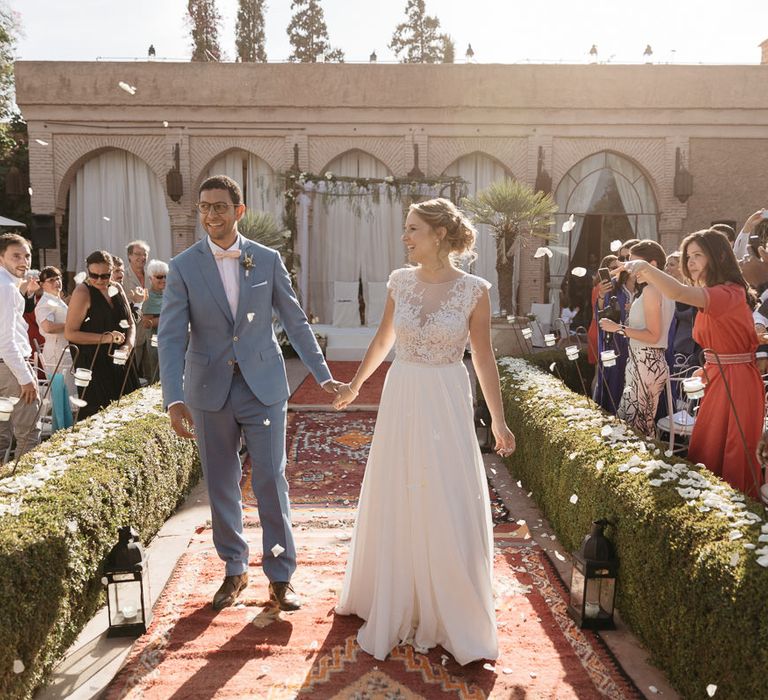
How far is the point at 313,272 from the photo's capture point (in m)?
16.1

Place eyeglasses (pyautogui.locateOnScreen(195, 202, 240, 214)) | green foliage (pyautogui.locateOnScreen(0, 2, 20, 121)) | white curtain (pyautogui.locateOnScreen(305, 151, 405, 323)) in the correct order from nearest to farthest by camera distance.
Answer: eyeglasses (pyautogui.locateOnScreen(195, 202, 240, 214)) < white curtain (pyautogui.locateOnScreen(305, 151, 405, 323)) < green foliage (pyautogui.locateOnScreen(0, 2, 20, 121))

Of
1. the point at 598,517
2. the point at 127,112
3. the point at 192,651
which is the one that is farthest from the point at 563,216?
the point at 192,651

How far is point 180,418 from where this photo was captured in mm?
3047

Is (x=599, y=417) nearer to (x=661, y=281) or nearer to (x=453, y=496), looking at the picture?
(x=661, y=281)

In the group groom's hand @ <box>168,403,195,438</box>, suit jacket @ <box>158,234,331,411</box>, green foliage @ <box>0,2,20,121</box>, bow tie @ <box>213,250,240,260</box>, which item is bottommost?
groom's hand @ <box>168,403,195,438</box>

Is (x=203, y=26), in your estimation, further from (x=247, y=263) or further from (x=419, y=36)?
(x=247, y=263)

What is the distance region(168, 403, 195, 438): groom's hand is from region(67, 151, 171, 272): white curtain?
14.7 meters

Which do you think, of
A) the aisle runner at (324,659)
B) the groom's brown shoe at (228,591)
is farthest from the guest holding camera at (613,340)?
the groom's brown shoe at (228,591)

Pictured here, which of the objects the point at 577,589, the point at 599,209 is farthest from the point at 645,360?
the point at 599,209

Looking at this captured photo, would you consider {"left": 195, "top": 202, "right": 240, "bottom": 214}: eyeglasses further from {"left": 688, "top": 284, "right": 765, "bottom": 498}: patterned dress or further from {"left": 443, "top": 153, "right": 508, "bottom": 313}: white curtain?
{"left": 443, "top": 153, "right": 508, "bottom": 313}: white curtain

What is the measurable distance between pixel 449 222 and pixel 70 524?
1983mm

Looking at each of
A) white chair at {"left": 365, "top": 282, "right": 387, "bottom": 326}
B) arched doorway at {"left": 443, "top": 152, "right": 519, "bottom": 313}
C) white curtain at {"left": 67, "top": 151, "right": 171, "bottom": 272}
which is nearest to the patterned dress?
white chair at {"left": 365, "top": 282, "right": 387, "bottom": 326}

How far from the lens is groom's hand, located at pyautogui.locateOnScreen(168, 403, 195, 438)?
3.04m

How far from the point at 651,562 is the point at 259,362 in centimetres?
187
